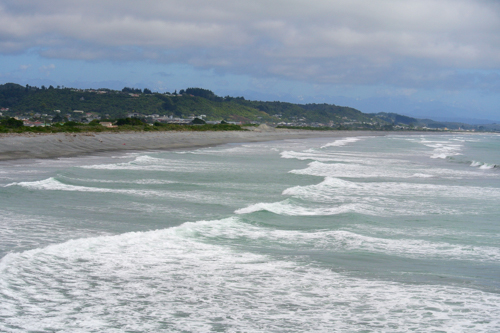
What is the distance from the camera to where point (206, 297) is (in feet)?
22.7

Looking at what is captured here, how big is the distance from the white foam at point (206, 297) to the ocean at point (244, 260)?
0.03 meters

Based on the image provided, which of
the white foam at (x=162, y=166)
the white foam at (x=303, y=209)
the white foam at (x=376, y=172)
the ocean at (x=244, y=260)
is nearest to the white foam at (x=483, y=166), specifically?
the white foam at (x=376, y=172)

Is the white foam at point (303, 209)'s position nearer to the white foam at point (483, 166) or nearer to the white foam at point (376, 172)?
the white foam at point (376, 172)

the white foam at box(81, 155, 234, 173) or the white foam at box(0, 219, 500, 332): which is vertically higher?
the white foam at box(81, 155, 234, 173)

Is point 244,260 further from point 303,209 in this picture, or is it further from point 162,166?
point 162,166

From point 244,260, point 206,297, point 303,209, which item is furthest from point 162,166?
point 206,297

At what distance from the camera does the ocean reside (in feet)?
20.6

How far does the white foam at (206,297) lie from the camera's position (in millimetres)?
6082

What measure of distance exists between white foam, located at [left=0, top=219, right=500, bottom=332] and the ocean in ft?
0.09

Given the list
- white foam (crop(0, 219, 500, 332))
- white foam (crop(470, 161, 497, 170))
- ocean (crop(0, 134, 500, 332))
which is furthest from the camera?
white foam (crop(470, 161, 497, 170))

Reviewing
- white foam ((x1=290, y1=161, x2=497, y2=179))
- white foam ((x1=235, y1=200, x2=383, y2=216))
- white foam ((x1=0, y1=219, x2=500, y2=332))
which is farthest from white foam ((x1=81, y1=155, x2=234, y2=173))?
white foam ((x1=0, y1=219, x2=500, y2=332))

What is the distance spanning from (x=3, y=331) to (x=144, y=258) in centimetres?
325

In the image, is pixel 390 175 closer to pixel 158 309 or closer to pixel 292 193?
pixel 292 193

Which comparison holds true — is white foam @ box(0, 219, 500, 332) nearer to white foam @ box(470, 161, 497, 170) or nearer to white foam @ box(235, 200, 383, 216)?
white foam @ box(235, 200, 383, 216)
